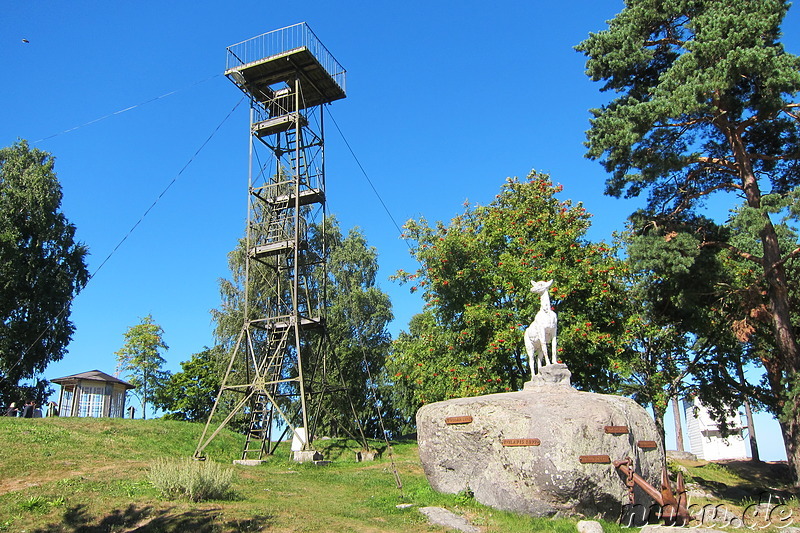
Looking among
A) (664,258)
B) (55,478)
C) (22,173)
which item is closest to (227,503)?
(55,478)

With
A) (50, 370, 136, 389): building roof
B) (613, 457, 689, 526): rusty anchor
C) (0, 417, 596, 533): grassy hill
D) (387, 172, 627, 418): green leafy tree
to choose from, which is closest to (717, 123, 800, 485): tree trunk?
(387, 172, 627, 418): green leafy tree

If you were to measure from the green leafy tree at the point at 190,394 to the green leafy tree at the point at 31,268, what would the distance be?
322 inches

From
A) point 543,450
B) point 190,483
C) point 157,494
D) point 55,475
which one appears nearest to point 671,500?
point 543,450

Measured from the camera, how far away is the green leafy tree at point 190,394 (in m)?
39.4

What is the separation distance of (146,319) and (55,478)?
2975 centimetres

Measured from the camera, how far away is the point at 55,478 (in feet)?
42.4

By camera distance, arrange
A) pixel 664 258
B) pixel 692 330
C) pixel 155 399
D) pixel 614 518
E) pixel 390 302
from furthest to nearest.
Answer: pixel 155 399, pixel 390 302, pixel 692 330, pixel 664 258, pixel 614 518

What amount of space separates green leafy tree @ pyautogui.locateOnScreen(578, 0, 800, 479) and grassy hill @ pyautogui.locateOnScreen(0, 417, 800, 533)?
744 cm

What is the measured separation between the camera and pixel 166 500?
11.1 m

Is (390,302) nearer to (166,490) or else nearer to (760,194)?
(760,194)

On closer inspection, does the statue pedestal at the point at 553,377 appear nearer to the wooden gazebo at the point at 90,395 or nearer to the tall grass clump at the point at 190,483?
the tall grass clump at the point at 190,483

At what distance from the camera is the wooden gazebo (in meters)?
26.5

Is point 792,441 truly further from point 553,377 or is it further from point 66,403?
point 66,403

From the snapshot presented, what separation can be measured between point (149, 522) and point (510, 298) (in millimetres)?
14328
